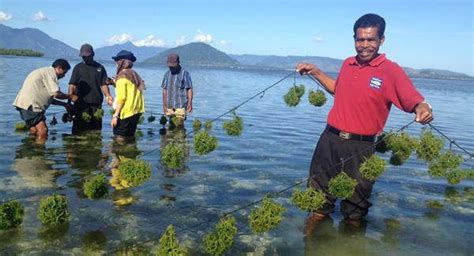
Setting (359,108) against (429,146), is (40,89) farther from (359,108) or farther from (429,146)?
(429,146)

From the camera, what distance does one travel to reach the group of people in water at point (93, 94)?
1179 centimetres

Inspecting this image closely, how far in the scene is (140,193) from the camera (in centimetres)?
934

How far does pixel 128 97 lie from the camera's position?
38.7ft

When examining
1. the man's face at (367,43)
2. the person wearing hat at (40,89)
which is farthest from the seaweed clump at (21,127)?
the man's face at (367,43)

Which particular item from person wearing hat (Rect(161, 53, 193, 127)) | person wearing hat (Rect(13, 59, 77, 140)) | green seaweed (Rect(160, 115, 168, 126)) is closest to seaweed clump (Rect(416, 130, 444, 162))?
person wearing hat (Rect(161, 53, 193, 127))

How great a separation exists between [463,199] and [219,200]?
6.11m

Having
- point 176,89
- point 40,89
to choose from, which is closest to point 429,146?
point 176,89

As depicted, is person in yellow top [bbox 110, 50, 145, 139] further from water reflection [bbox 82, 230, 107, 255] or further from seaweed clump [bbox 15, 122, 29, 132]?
water reflection [bbox 82, 230, 107, 255]

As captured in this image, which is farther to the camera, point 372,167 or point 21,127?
point 21,127

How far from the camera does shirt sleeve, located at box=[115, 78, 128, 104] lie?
1139 centimetres

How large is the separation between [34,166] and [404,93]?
893cm

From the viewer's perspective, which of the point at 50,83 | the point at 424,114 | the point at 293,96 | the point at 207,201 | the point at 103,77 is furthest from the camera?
the point at 103,77

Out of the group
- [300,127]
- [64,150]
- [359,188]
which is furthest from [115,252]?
[300,127]

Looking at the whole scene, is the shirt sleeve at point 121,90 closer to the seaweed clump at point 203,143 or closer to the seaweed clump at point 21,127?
the seaweed clump at point 203,143
